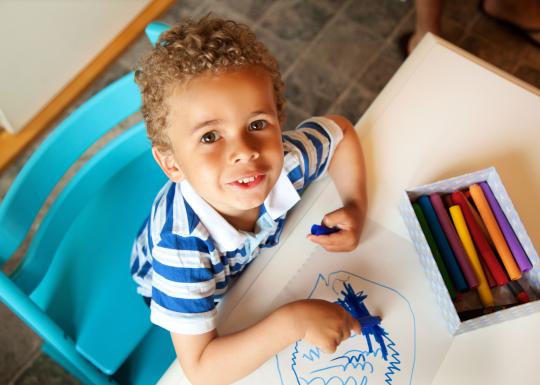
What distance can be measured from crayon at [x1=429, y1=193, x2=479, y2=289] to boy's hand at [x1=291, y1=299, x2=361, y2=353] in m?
0.17

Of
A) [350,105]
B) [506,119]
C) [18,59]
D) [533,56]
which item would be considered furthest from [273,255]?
[533,56]

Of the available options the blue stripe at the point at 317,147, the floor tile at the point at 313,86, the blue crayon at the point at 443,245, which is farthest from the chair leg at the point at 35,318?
the floor tile at the point at 313,86

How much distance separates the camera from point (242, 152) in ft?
2.01

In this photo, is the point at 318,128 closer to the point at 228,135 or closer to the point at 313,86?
the point at 228,135

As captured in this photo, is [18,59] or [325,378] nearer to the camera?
[325,378]

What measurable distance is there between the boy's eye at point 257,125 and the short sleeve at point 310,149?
11 cm

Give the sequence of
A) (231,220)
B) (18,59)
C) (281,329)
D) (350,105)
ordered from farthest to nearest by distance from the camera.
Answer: (350,105) → (18,59) → (231,220) → (281,329)

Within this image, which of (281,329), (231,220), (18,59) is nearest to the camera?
(281,329)

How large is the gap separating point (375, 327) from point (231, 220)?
264mm

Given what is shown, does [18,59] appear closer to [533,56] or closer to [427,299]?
[427,299]

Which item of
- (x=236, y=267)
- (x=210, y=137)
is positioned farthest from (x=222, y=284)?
(x=210, y=137)

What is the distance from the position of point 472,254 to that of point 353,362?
22cm

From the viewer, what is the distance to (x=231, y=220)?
Answer: 76 cm

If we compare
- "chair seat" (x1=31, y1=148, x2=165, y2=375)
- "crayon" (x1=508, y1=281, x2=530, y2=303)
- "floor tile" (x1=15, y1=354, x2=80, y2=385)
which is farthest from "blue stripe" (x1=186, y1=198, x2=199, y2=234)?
"floor tile" (x1=15, y1=354, x2=80, y2=385)
